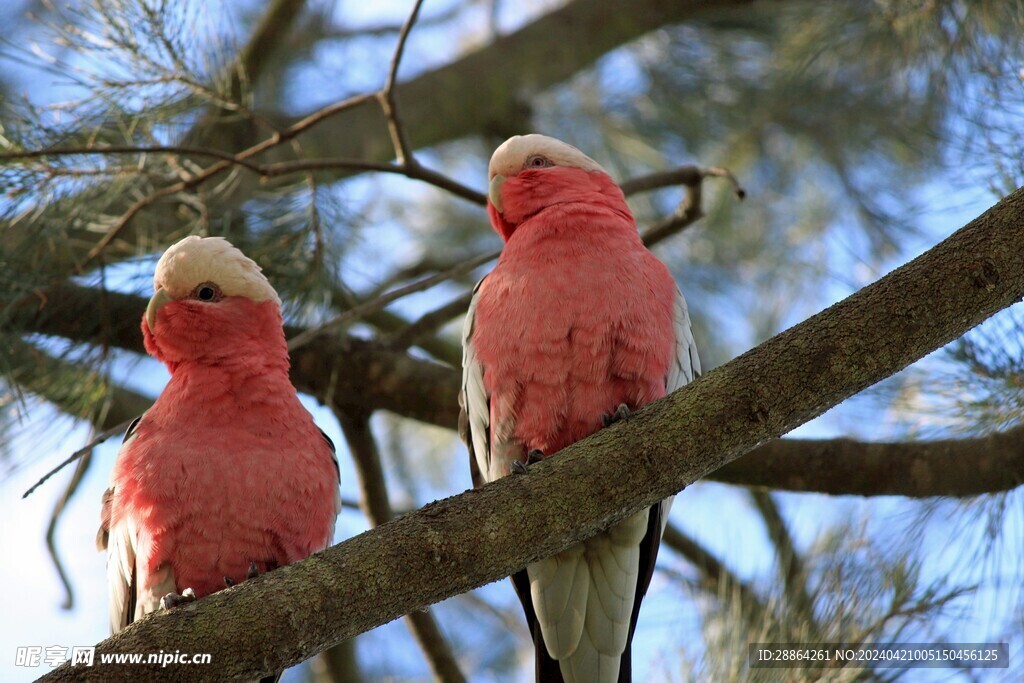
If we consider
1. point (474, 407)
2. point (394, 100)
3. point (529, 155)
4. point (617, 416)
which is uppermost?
point (394, 100)

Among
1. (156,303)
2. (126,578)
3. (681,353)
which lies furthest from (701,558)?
(156,303)

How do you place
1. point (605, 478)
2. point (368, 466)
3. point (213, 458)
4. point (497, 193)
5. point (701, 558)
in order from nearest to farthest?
point (605, 478), point (213, 458), point (497, 193), point (368, 466), point (701, 558)

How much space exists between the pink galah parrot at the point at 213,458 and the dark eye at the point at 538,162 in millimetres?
1080

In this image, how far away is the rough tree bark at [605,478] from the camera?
7.80 feet

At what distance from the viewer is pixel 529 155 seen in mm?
3863

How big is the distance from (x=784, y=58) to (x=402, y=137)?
277 cm

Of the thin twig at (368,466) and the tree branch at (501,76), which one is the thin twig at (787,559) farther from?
the tree branch at (501,76)

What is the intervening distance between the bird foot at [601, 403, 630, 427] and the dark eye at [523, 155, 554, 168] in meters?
1.12

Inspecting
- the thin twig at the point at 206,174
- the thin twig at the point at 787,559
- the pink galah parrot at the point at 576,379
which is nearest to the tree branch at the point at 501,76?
the thin twig at the point at 206,174

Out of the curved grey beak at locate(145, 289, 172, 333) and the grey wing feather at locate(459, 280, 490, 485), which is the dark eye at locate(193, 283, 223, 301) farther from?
the grey wing feather at locate(459, 280, 490, 485)

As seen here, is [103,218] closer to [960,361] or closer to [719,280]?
[960,361]

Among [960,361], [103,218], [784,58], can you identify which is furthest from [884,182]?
[103,218]

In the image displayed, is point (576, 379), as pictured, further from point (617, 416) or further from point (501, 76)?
point (501, 76)

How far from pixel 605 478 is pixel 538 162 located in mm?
1603
